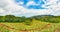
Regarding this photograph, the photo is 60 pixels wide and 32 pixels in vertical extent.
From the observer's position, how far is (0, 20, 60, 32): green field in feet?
8.16

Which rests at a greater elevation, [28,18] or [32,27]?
[28,18]

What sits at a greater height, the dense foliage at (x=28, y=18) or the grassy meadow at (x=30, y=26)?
the dense foliage at (x=28, y=18)

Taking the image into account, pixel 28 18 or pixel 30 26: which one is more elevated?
pixel 28 18

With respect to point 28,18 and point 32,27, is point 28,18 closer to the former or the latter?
point 28,18

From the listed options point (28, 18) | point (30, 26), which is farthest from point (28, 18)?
point (30, 26)

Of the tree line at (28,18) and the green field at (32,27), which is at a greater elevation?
→ the tree line at (28,18)

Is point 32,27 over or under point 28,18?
under

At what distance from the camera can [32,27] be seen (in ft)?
8.18

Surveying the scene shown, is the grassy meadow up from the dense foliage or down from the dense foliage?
down

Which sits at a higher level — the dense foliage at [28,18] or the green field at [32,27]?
the dense foliage at [28,18]

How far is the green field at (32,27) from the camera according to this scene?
8.16 feet

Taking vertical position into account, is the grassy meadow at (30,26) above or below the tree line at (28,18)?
below

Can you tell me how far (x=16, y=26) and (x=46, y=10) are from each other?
1.78ft

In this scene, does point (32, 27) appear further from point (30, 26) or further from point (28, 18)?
point (28, 18)
